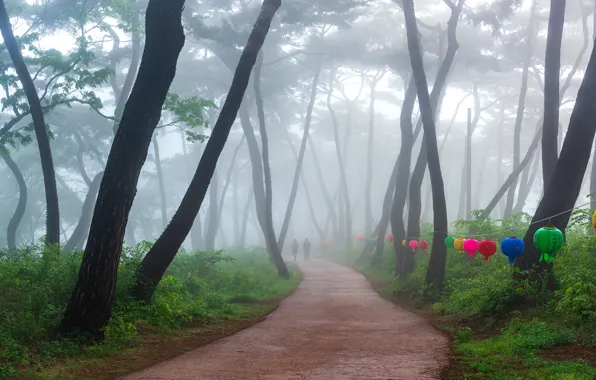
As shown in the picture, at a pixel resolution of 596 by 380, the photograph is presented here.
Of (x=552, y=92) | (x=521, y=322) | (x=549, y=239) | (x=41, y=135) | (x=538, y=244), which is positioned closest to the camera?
(x=549, y=239)

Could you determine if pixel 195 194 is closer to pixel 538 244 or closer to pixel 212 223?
pixel 538 244

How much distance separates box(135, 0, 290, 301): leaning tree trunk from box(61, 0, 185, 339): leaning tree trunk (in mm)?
2141

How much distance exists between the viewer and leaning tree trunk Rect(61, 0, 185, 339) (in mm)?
8219

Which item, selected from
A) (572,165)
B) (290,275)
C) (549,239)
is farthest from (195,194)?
(290,275)

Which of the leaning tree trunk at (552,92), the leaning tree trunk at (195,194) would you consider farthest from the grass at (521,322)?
the leaning tree trunk at (195,194)

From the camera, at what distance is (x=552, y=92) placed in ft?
44.5

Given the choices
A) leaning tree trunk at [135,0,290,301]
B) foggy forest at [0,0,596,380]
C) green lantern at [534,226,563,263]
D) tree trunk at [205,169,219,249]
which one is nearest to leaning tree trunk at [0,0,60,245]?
foggy forest at [0,0,596,380]

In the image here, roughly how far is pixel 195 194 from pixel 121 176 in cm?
296

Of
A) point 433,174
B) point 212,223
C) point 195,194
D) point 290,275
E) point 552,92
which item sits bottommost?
point 290,275

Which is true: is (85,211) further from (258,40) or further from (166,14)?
(166,14)

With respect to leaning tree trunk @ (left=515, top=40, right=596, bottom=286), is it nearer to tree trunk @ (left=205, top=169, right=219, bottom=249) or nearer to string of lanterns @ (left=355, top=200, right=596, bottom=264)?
string of lanterns @ (left=355, top=200, right=596, bottom=264)

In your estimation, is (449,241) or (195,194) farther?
(449,241)

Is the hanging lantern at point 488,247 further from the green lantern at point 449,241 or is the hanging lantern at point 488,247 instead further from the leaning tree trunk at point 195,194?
the leaning tree trunk at point 195,194

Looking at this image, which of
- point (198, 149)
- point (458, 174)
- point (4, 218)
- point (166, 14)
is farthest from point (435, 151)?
point (458, 174)
